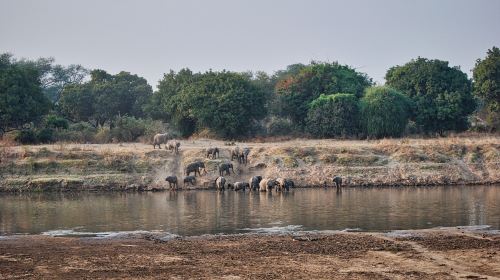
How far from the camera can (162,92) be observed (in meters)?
72.4

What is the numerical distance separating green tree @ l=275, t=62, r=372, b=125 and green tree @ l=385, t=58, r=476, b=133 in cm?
464

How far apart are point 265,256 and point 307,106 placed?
44.1m

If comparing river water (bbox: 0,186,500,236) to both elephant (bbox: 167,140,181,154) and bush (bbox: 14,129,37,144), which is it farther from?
bush (bbox: 14,129,37,144)

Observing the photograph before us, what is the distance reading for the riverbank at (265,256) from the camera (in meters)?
18.2

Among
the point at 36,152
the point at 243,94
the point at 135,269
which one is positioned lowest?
the point at 135,269

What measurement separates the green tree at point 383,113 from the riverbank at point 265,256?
34.1 m

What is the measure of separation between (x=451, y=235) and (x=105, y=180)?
29.2 metres

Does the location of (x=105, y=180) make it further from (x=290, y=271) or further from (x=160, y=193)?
(x=290, y=271)

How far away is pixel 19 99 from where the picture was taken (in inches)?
2415

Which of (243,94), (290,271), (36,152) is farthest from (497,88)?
(290,271)

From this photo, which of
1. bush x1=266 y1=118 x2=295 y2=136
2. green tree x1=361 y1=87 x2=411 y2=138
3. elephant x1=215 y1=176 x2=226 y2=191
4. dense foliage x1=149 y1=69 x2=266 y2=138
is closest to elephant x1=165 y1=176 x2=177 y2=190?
elephant x1=215 y1=176 x2=226 y2=191

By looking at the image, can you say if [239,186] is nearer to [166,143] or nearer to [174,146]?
[174,146]

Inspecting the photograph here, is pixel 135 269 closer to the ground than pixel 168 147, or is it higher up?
closer to the ground

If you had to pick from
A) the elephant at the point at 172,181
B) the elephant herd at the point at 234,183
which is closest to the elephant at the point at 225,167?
the elephant herd at the point at 234,183
